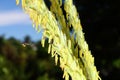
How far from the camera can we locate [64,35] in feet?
6.28

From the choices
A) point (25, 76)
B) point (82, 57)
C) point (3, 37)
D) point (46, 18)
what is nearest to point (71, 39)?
point (82, 57)

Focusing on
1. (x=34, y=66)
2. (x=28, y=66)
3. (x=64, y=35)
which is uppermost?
(x=28, y=66)

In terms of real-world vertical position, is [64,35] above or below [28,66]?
below

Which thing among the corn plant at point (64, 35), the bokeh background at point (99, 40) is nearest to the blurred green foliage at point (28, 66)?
the bokeh background at point (99, 40)

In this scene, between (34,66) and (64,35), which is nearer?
(64,35)

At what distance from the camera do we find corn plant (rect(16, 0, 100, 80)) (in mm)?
1842

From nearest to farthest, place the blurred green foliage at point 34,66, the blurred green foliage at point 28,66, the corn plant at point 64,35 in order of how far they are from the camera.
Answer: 1. the corn plant at point 64,35
2. the blurred green foliage at point 28,66
3. the blurred green foliage at point 34,66

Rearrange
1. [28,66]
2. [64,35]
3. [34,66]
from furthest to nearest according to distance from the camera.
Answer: [28,66]
[34,66]
[64,35]

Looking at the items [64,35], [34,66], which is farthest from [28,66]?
[64,35]

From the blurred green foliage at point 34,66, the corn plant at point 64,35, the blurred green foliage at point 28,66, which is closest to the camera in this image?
the corn plant at point 64,35

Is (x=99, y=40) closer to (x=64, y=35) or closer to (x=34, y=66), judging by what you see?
(x=34, y=66)

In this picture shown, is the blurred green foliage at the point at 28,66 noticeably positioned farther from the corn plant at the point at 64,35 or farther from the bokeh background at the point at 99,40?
the corn plant at the point at 64,35

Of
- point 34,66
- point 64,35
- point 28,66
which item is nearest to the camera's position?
point 64,35

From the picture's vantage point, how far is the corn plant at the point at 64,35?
1.84 meters
